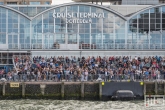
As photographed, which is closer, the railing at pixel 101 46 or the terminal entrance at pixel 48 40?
the railing at pixel 101 46

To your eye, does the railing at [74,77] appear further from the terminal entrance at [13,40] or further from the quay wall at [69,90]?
the terminal entrance at [13,40]

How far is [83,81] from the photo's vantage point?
53781 mm

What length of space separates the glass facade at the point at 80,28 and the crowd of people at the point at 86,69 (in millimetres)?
3979

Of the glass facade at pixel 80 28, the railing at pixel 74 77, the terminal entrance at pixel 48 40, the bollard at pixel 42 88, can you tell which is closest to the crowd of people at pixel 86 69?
the railing at pixel 74 77

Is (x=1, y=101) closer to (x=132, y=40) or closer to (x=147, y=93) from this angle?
(x=147, y=93)

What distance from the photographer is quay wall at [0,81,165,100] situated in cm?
5300

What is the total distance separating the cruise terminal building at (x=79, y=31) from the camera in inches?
2606

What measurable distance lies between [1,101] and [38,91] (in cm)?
431

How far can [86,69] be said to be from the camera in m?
55.7

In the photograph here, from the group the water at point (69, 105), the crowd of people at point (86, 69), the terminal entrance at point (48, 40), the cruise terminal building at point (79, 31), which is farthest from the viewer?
the terminal entrance at point (48, 40)

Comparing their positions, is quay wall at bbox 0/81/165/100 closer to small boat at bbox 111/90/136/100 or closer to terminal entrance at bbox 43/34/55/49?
small boat at bbox 111/90/136/100

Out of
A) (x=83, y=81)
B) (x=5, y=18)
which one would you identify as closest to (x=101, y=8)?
(x=5, y=18)

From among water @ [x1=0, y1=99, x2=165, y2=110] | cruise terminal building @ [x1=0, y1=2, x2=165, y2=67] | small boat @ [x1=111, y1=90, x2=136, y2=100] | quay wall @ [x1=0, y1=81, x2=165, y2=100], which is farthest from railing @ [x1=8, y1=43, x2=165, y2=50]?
water @ [x1=0, y1=99, x2=165, y2=110]

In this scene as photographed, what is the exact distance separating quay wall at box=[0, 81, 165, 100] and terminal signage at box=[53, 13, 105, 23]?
15281 millimetres
